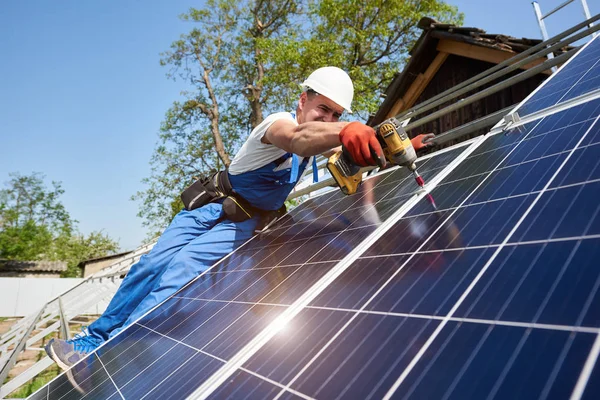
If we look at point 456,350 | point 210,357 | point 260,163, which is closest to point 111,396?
point 210,357

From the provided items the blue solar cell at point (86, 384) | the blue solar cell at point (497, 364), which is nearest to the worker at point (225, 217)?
the blue solar cell at point (86, 384)

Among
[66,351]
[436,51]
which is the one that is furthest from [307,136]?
[436,51]

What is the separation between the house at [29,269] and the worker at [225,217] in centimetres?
3649

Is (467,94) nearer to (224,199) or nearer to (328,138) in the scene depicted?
(224,199)

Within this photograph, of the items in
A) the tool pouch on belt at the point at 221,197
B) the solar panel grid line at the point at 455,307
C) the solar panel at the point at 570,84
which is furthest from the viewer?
the tool pouch on belt at the point at 221,197

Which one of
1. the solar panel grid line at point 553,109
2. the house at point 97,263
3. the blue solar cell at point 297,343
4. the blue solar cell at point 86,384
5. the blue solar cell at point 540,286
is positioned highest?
the solar panel grid line at point 553,109

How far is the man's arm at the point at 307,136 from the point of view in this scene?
236 cm

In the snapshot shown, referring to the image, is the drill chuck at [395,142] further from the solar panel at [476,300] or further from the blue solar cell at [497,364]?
the blue solar cell at [497,364]

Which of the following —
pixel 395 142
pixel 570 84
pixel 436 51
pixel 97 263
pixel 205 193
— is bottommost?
pixel 97 263

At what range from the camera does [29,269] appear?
33531 mm

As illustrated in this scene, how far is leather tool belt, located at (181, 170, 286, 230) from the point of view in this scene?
147 inches

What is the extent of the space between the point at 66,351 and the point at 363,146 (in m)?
2.66

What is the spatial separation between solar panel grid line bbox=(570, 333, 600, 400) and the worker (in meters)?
2.13

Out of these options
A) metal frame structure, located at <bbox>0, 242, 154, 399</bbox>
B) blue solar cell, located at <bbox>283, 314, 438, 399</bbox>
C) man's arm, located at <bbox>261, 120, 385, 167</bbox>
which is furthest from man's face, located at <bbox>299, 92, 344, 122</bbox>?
metal frame structure, located at <bbox>0, 242, 154, 399</bbox>
